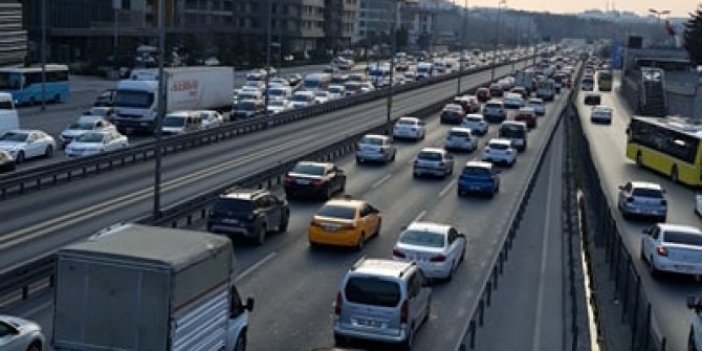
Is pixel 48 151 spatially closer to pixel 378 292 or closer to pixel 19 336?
pixel 378 292

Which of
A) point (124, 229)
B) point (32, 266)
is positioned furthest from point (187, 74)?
point (124, 229)

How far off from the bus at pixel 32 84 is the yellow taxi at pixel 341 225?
140 feet

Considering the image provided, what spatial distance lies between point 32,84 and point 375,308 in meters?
55.1

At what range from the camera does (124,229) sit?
53.8 feet

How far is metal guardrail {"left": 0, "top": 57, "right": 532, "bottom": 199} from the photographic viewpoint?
34.5 metres

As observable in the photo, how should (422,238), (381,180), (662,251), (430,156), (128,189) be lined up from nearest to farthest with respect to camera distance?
(422,238), (662,251), (128,189), (381,180), (430,156)

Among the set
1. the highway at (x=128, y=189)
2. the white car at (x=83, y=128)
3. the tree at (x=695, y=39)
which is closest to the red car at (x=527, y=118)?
the highway at (x=128, y=189)

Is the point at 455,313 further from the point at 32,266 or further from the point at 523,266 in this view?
the point at 32,266

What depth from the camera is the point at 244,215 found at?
2800 centimetres

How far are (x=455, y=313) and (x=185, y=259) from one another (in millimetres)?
8750

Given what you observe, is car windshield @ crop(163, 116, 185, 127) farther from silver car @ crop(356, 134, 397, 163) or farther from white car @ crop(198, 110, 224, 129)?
Result: silver car @ crop(356, 134, 397, 163)

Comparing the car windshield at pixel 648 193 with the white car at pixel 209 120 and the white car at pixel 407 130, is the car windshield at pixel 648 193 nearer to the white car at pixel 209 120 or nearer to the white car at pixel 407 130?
the white car at pixel 407 130

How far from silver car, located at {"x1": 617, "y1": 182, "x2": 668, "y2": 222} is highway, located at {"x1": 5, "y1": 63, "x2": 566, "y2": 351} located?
3.91 meters

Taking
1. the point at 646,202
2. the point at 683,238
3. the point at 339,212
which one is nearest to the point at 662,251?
the point at 683,238
